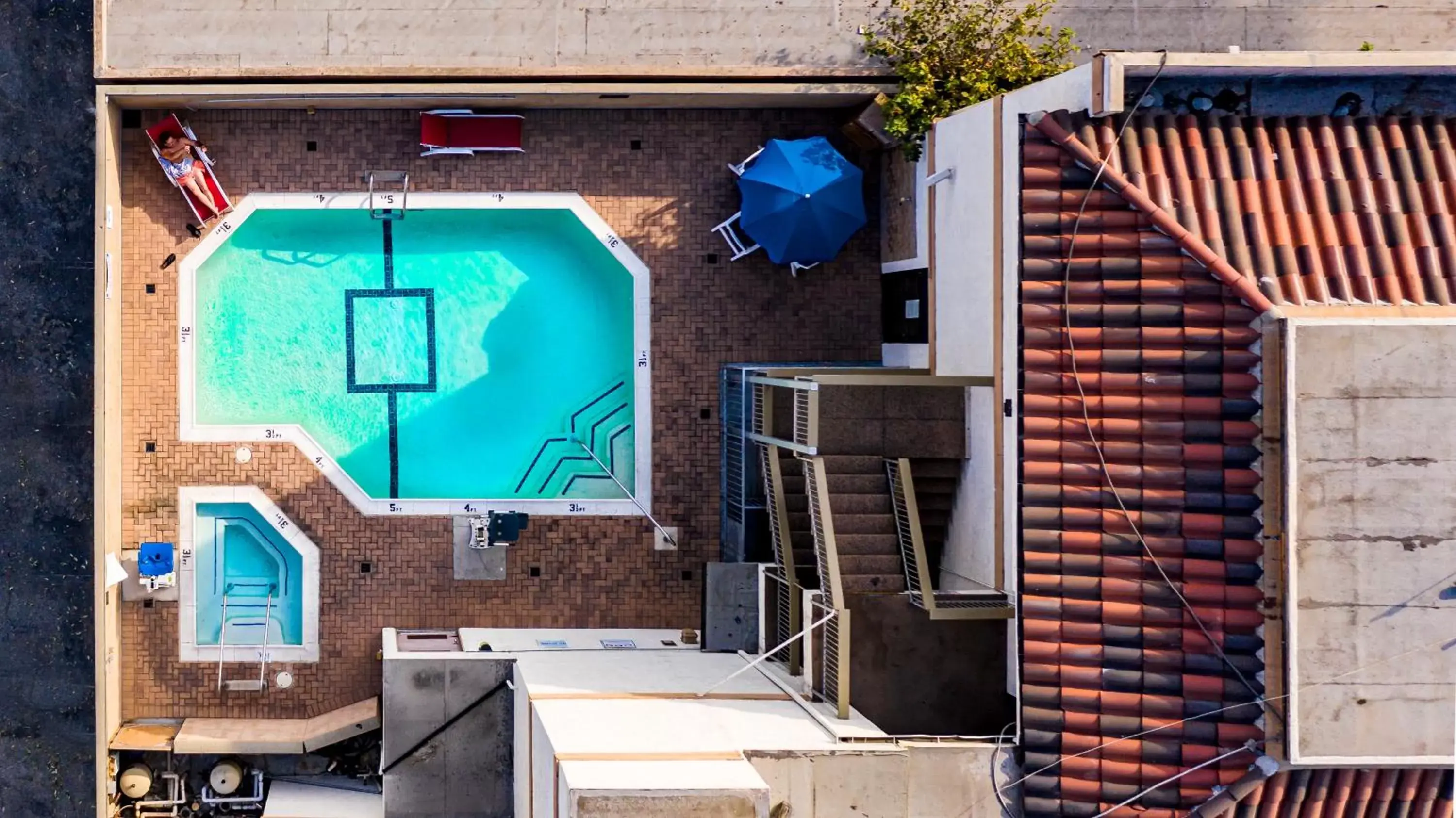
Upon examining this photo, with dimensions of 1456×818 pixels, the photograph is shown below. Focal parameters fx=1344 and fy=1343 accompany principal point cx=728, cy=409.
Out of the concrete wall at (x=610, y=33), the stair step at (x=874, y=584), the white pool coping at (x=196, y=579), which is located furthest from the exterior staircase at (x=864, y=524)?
the white pool coping at (x=196, y=579)

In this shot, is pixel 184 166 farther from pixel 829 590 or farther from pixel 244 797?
pixel 829 590

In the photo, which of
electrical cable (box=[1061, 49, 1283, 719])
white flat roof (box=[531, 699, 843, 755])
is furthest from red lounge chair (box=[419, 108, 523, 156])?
electrical cable (box=[1061, 49, 1283, 719])

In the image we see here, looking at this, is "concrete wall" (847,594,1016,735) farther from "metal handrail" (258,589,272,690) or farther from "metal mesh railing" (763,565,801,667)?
"metal handrail" (258,589,272,690)

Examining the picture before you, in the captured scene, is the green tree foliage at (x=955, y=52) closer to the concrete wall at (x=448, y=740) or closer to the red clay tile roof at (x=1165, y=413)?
the red clay tile roof at (x=1165, y=413)

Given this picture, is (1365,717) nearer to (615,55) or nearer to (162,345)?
(615,55)

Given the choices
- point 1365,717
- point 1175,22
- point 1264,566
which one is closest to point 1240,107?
point 1175,22

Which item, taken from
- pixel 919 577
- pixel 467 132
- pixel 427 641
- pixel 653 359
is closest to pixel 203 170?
pixel 467 132
